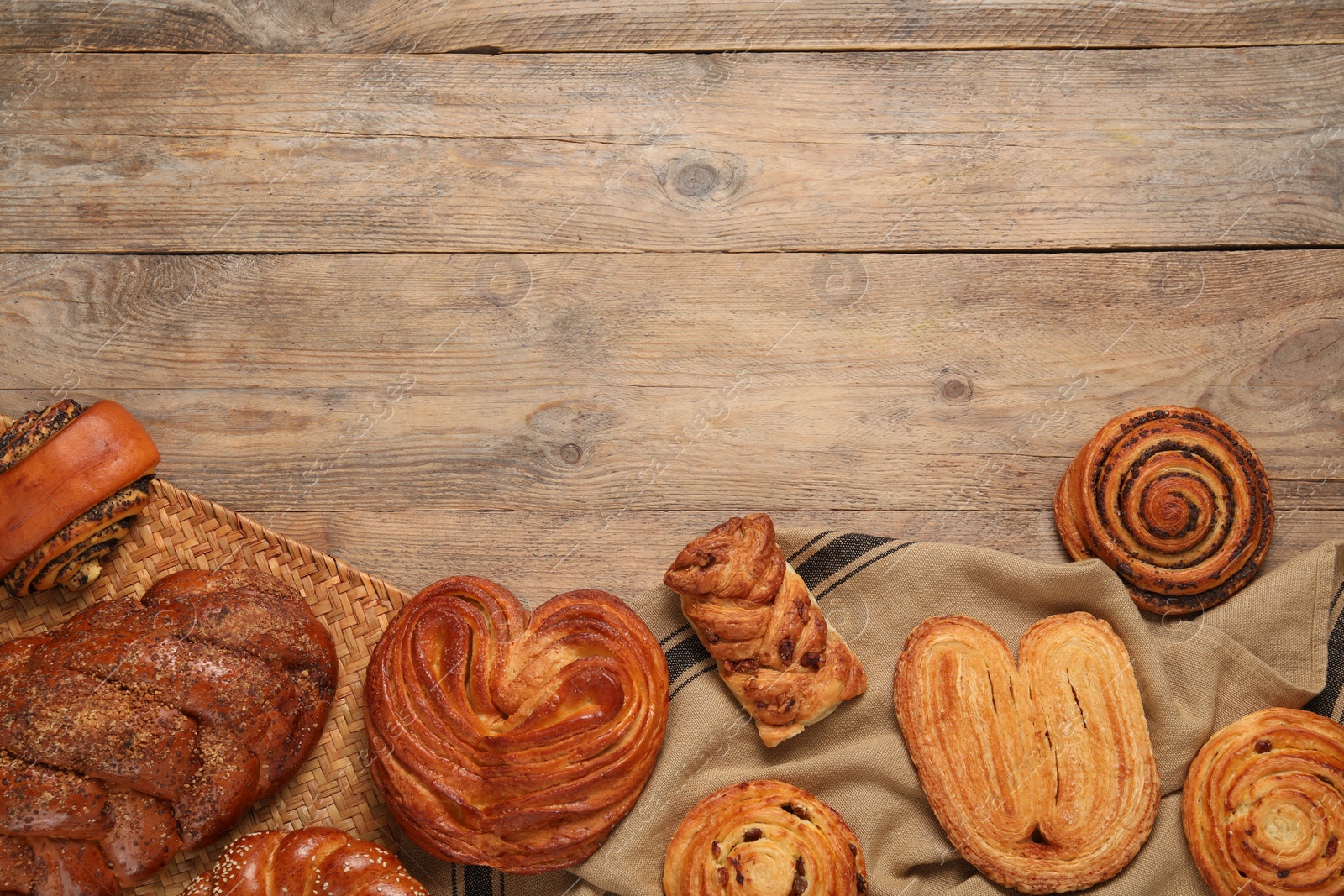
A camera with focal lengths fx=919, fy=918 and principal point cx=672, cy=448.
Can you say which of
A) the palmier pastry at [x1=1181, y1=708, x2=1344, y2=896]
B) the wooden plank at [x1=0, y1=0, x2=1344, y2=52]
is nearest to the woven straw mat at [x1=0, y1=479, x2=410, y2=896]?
the wooden plank at [x1=0, y1=0, x2=1344, y2=52]

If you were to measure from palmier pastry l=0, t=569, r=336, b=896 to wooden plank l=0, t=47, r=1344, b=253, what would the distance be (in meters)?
1.28

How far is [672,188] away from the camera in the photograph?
3102 mm

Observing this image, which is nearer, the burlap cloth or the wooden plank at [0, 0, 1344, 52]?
the burlap cloth

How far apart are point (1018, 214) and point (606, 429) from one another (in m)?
1.57

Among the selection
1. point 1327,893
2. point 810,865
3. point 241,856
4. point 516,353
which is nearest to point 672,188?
point 516,353

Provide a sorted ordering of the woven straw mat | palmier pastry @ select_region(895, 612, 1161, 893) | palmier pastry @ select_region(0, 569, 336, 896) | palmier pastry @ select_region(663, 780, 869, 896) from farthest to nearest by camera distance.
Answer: the woven straw mat → palmier pastry @ select_region(895, 612, 1161, 893) → palmier pastry @ select_region(663, 780, 869, 896) → palmier pastry @ select_region(0, 569, 336, 896)

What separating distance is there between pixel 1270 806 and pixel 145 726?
3.12 meters

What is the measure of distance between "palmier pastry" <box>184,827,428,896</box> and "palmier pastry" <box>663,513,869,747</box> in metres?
1.07

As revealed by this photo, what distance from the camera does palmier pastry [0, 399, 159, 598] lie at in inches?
101

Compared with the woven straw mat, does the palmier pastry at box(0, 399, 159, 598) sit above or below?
above

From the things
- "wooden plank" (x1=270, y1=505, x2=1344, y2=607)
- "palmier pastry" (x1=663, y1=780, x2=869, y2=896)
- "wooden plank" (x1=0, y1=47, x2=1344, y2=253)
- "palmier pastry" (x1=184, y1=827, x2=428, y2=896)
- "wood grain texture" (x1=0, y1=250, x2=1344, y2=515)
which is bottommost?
"palmier pastry" (x1=184, y1=827, x2=428, y2=896)

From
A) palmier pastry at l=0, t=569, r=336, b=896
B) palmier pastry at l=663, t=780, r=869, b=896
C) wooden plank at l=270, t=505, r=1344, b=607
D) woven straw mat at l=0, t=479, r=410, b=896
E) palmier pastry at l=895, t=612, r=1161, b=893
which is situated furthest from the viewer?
wooden plank at l=270, t=505, r=1344, b=607

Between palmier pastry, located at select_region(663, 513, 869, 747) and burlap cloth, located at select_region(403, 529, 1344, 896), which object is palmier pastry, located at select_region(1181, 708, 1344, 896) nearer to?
burlap cloth, located at select_region(403, 529, 1344, 896)

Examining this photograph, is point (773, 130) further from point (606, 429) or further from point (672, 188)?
point (606, 429)
